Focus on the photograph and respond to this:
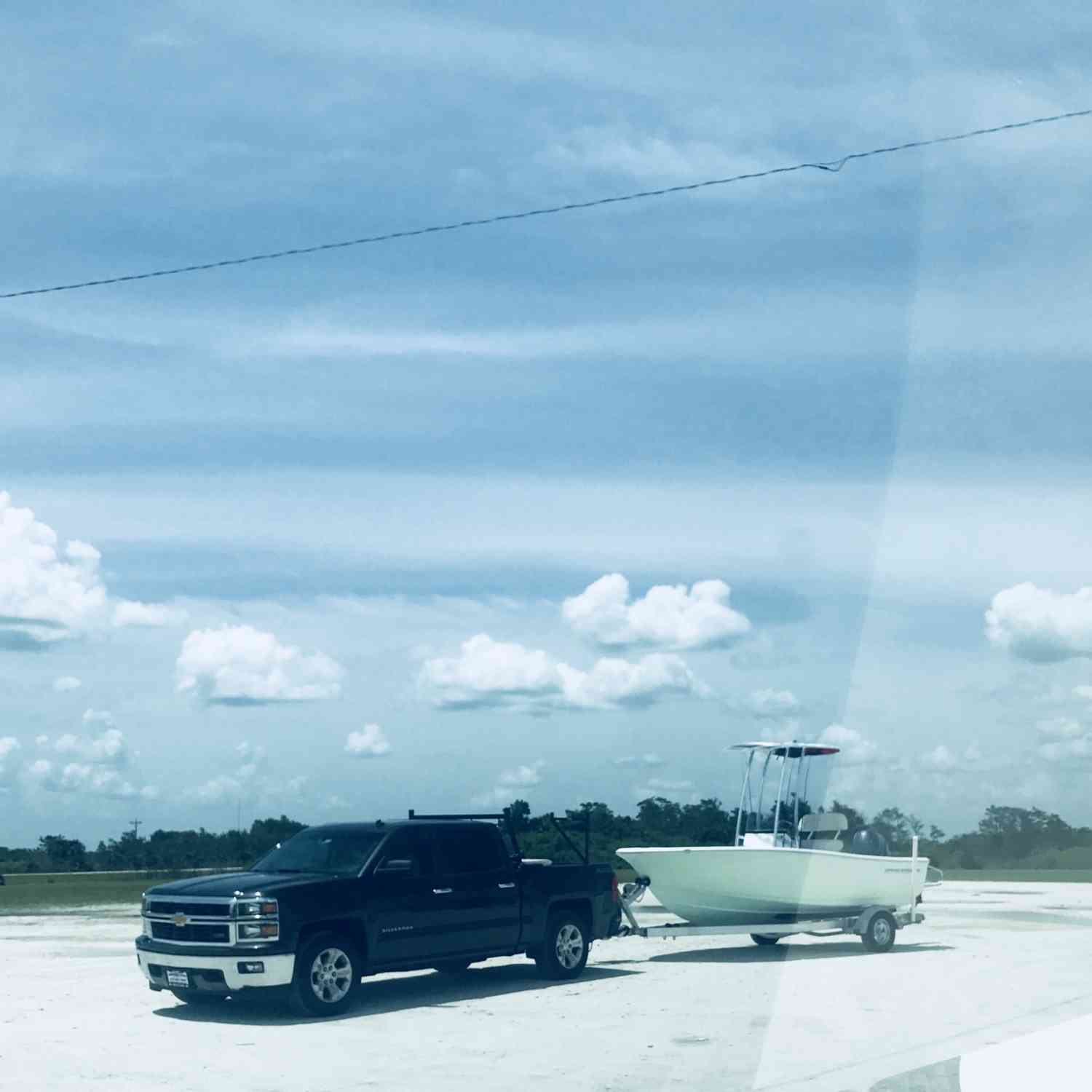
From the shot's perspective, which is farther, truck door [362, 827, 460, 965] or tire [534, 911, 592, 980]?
tire [534, 911, 592, 980]

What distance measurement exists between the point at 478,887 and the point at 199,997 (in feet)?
10.1

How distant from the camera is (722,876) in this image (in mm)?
20109

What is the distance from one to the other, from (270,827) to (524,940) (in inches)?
452

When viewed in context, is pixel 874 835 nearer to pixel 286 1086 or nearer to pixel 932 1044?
pixel 932 1044

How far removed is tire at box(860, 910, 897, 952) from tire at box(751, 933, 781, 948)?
137 centimetres

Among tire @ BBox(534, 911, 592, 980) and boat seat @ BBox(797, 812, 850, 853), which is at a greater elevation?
boat seat @ BBox(797, 812, 850, 853)

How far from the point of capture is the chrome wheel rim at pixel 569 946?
17250mm

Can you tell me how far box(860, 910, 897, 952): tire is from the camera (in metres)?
21.1

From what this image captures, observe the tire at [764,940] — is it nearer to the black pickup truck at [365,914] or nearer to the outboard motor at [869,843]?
the outboard motor at [869,843]

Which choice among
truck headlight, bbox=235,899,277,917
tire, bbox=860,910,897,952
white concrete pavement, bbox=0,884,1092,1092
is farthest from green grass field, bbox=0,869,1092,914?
truck headlight, bbox=235,899,277,917

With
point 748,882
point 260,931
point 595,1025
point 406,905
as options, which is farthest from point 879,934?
point 260,931

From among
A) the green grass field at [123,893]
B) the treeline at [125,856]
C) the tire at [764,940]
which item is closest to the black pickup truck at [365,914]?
the tire at [764,940]

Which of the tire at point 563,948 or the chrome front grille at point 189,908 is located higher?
the chrome front grille at point 189,908

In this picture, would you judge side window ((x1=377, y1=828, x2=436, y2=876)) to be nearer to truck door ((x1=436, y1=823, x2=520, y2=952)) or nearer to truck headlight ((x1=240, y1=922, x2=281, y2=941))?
truck door ((x1=436, y1=823, x2=520, y2=952))
